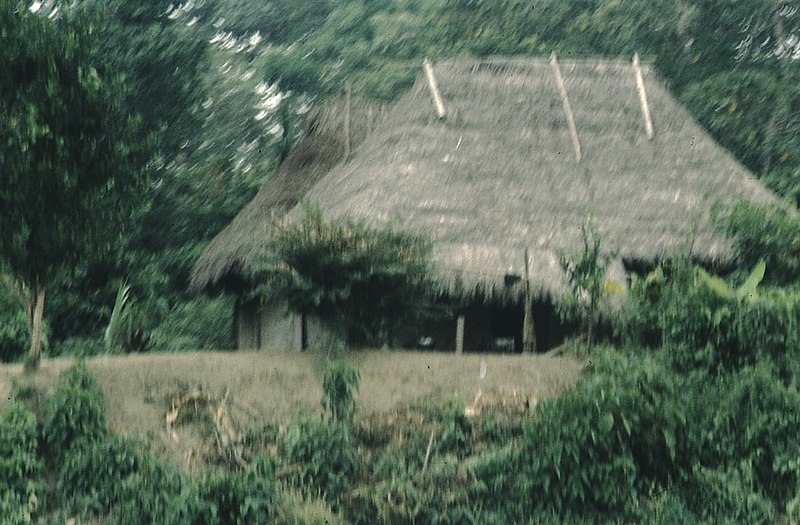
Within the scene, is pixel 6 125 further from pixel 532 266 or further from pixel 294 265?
pixel 532 266

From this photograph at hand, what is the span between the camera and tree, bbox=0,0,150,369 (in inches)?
430

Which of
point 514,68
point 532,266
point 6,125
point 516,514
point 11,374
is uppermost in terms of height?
point 514,68

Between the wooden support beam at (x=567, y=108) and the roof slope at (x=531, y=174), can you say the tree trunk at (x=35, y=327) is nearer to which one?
the roof slope at (x=531, y=174)

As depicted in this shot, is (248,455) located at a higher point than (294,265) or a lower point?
lower

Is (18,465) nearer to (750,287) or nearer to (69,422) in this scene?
(69,422)

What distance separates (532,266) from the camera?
13.8 m

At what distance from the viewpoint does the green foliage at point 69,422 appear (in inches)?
398

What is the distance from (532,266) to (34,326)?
5.29 meters

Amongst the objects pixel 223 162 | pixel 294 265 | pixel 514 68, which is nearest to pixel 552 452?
pixel 294 265

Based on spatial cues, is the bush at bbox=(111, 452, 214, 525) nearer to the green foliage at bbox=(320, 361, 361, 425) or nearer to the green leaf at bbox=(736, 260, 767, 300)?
the green foliage at bbox=(320, 361, 361, 425)

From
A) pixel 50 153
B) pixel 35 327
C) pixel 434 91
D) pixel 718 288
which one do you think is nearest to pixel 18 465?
pixel 35 327

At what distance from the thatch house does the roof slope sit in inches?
0.8

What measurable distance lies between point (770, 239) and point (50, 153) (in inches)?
283

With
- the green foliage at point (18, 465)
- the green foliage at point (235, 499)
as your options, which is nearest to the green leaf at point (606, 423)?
the green foliage at point (235, 499)
